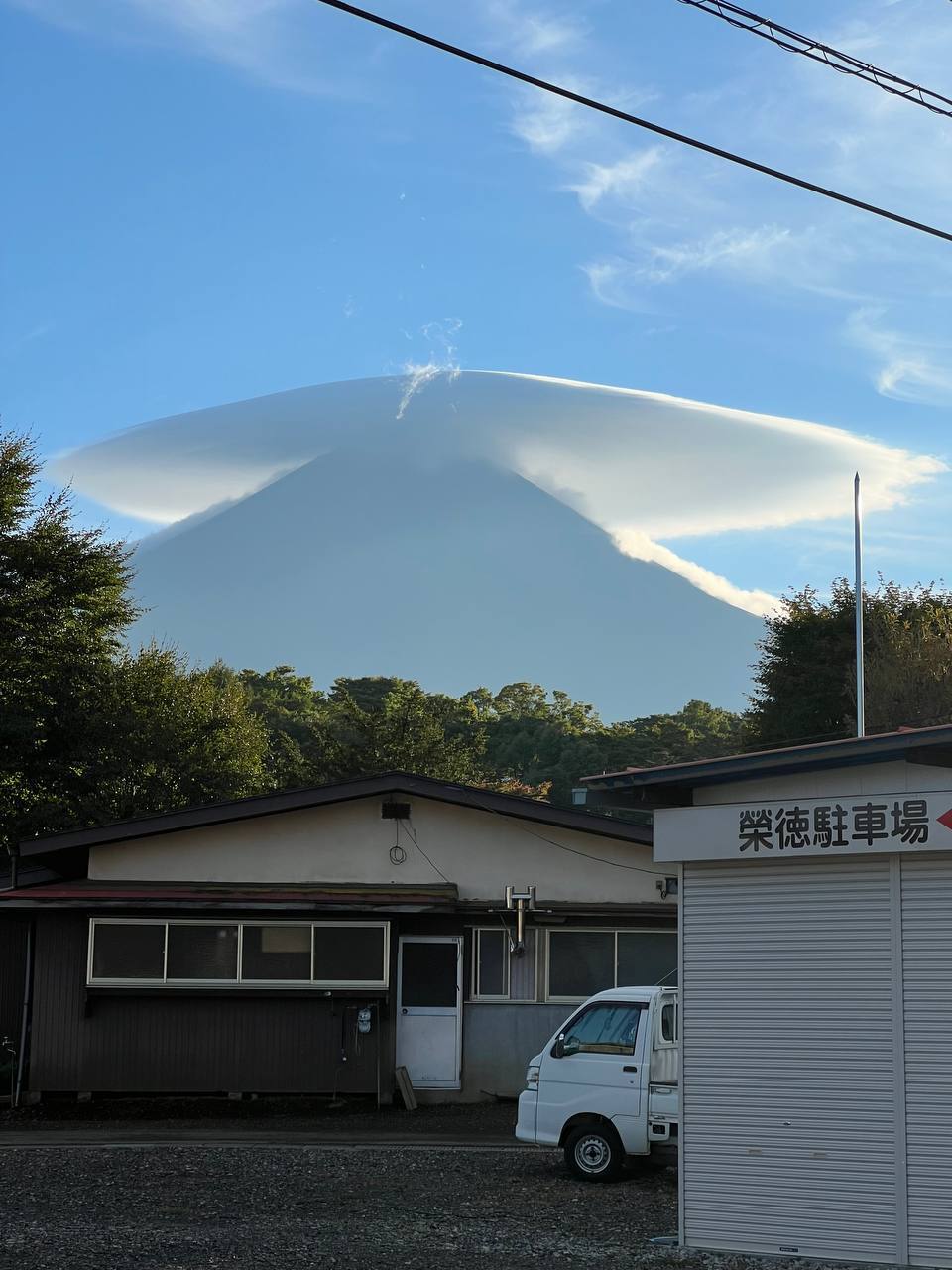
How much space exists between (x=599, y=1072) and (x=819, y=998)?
147 inches

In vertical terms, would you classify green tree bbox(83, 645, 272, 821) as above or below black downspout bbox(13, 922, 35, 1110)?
above

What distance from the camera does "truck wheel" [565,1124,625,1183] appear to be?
13875mm

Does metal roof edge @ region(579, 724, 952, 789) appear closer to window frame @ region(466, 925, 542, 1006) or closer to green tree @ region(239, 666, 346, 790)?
window frame @ region(466, 925, 542, 1006)

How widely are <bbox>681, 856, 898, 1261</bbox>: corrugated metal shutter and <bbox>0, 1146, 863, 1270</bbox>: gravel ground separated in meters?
0.45

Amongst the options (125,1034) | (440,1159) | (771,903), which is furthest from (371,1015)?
(771,903)

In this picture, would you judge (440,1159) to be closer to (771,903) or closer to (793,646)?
(771,903)

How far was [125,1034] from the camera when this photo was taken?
2089cm


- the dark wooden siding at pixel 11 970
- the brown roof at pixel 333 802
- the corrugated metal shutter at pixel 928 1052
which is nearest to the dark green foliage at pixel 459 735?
the brown roof at pixel 333 802

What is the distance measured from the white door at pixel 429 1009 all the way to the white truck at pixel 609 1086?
271 inches

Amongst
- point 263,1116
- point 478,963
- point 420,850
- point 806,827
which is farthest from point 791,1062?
point 420,850

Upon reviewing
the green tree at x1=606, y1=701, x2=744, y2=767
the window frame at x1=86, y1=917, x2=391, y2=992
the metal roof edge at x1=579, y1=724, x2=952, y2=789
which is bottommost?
the window frame at x1=86, y1=917, x2=391, y2=992

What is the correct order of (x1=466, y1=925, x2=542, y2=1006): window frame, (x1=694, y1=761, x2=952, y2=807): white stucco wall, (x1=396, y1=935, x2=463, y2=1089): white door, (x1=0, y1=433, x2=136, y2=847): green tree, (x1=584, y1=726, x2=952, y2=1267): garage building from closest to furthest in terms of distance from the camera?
(x1=584, y1=726, x2=952, y2=1267): garage building
(x1=694, y1=761, x2=952, y2=807): white stucco wall
(x1=396, y1=935, x2=463, y2=1089): white door
(x1=466, y1=925, x2=542, y2=1006): window frame
(x1=0, y1=433, x2=136, y2=847): green tree

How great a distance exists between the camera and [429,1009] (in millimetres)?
21375

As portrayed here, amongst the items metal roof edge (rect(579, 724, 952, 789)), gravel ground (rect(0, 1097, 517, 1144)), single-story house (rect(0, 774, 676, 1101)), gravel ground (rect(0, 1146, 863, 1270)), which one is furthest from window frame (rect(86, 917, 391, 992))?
metal roof edge (rect(579, 724, 952, 789))
